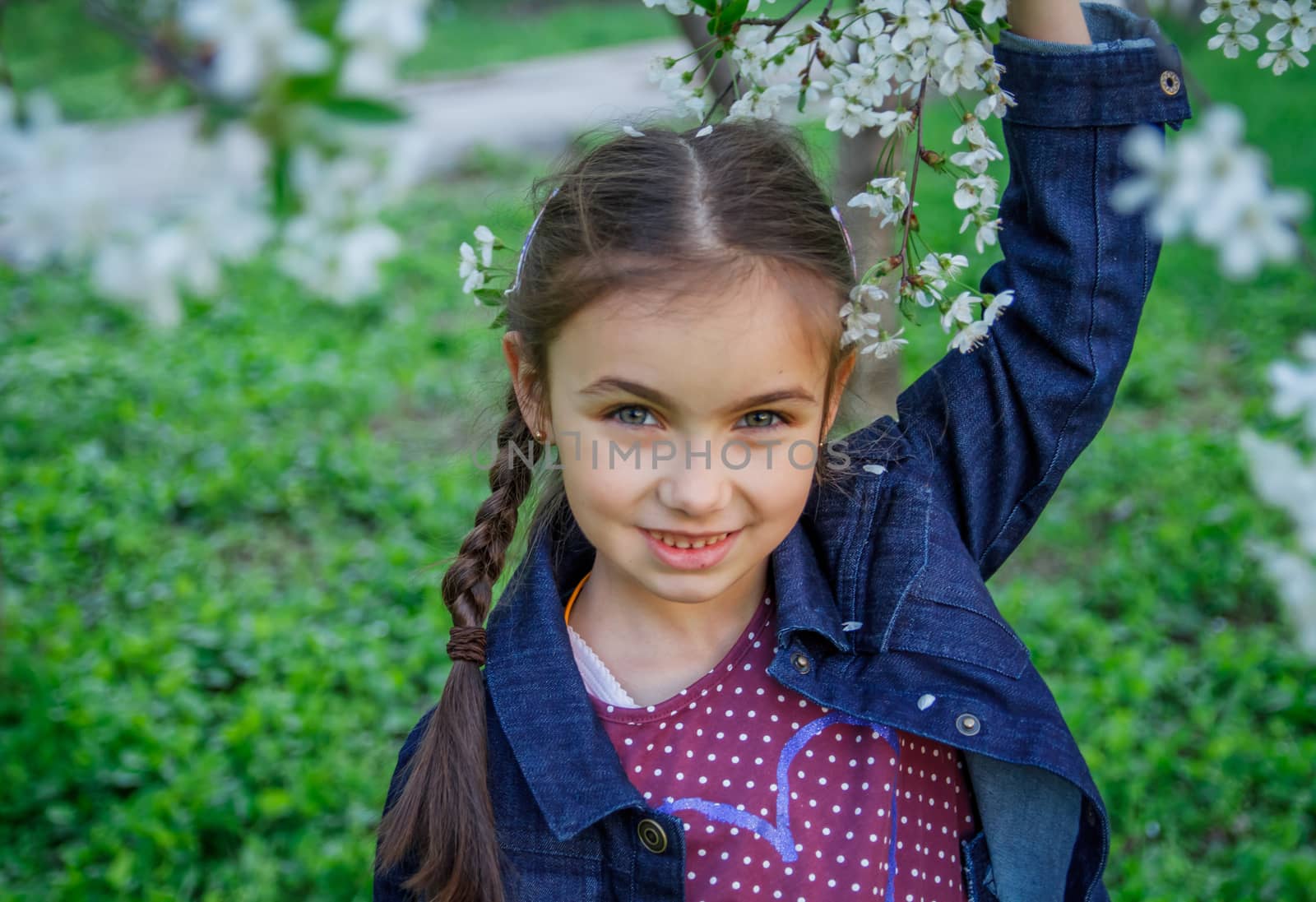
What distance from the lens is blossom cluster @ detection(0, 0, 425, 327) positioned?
29.0 inches

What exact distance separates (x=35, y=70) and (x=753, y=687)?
10038 mm

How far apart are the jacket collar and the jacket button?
26 mm

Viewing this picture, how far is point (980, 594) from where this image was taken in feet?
4.72

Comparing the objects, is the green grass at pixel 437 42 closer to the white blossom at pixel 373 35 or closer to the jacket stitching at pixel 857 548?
the jacket stitching at pixel 857 548

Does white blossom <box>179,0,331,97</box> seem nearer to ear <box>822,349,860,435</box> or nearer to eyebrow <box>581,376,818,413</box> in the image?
eyebrow <box>581,376,818,413</box>

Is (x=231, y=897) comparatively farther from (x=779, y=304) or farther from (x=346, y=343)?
(x=346, y=343)

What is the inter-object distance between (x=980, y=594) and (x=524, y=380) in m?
0.63

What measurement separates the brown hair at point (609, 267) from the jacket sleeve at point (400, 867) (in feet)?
0.05

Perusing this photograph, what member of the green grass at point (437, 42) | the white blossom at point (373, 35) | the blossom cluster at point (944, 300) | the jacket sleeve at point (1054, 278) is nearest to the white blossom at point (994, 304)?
the blossom cluster at point (944, 300)

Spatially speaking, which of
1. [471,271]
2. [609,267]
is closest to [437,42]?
Result: [471,271]

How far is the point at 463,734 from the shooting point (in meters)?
1.43

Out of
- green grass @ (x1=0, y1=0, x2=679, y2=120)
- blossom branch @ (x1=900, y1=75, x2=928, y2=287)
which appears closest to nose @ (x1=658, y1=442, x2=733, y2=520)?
blossom branch @ (x1=900, y1=75, x2=928, y2=287)

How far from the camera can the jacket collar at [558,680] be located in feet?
4.49

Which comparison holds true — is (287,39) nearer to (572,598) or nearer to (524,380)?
(524,380)
